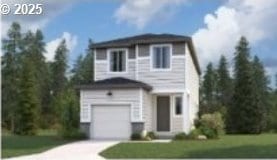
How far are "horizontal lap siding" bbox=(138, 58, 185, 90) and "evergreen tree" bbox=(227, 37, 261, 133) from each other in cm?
1967

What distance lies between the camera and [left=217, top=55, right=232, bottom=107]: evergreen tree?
73.0 m

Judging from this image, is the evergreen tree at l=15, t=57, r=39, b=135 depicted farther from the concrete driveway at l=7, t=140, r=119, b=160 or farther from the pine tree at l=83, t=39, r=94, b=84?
the pine tree at l=83, t=39, r=94, b=84

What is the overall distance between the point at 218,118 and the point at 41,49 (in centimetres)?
4683

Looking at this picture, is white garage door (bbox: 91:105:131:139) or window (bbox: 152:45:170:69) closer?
white garage door (bbox: 91:105:131:139)

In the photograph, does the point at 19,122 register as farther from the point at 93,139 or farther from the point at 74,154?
the point at 74,154

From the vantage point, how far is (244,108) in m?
52.4

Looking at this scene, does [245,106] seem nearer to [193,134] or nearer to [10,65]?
[193,134]

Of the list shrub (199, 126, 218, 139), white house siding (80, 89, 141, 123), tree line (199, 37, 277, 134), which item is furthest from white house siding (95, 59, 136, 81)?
tree line (199, 37, 277, 134)

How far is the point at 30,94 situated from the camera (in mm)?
45656

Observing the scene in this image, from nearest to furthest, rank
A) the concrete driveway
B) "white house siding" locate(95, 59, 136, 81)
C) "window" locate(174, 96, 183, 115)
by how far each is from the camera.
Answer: the concrete driveway → "window" locate(174, 96, 183, 115) → "white house siding" locate(95, 59, 136, 81)

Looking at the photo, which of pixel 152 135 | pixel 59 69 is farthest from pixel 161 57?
pixel 59 69

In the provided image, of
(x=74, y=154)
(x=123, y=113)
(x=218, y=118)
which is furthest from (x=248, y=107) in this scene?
(x=74, y=154)

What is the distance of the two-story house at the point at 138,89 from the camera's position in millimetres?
32312

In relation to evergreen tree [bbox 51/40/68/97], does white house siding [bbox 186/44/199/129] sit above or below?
below
